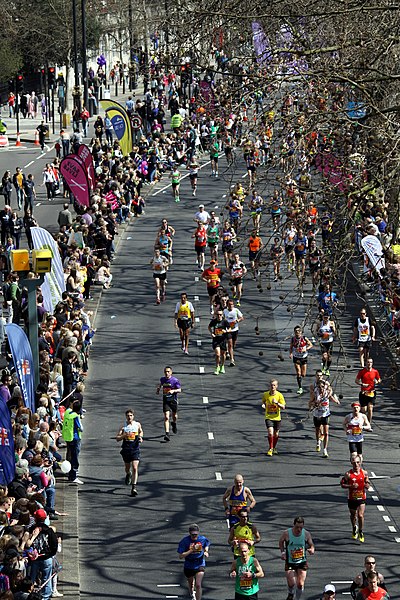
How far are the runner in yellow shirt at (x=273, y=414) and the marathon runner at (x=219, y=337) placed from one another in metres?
4.19

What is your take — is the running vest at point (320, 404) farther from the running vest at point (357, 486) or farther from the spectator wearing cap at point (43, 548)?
the spectator wearing cap at point (43, 548)

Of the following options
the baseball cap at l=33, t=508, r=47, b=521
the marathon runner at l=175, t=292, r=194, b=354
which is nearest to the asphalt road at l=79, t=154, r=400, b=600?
the marathon runner at l=175, t=292, r=194, b=354

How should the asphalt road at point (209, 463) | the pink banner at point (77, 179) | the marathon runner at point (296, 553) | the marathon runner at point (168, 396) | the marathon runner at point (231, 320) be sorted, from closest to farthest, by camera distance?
the marathon runner at point (296, 553), the asphalt road at point (209, 463), the marathon runner at point (168, 396), the marathon runner at point (231, 320), the pink banner at point (77, 179)

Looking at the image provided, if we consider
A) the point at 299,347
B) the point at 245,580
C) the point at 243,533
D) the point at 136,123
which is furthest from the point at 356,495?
the point at 136,123

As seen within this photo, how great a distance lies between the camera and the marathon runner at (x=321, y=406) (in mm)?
24594

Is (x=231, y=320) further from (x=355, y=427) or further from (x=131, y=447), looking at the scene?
(x=131, y=447)

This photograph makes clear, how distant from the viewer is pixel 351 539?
2170 cm

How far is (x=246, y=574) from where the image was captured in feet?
61.5

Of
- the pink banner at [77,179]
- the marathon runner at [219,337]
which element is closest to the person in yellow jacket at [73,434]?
the marathon runner at [219,337]

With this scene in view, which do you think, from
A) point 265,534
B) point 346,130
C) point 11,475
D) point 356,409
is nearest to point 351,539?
point 265,534

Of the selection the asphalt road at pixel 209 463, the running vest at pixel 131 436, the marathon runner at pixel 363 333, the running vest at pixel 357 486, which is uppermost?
the marathon runner at pixel 363 333

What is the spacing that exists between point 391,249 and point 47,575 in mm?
5625

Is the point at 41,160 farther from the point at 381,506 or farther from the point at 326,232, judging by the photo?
the point at 326,232

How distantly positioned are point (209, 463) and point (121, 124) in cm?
2481
